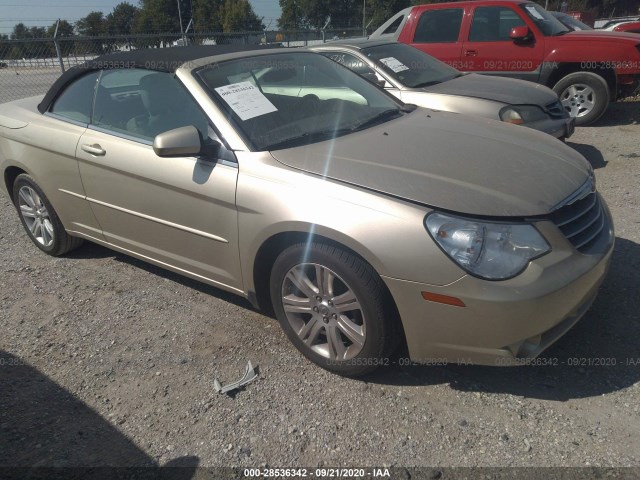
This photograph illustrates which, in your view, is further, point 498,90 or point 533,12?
point 533,12

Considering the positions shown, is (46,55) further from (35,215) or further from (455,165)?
(455,165)

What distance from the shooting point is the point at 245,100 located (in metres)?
3.02

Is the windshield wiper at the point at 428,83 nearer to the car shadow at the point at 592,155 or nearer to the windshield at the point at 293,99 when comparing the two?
the car shadow at the point at 592,155

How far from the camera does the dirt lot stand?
2.28 m

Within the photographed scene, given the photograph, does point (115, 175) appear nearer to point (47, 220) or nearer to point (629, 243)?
point (47, 220)

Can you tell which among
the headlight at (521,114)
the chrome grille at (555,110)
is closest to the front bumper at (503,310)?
the headlight at (521,114)

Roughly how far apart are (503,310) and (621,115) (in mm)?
8021

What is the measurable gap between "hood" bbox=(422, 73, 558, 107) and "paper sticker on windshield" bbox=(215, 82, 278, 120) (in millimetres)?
3095

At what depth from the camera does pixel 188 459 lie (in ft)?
7.54

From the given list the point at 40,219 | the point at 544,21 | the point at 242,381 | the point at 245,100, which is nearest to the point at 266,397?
the point at 242,381

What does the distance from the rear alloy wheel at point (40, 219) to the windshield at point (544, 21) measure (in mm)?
7114

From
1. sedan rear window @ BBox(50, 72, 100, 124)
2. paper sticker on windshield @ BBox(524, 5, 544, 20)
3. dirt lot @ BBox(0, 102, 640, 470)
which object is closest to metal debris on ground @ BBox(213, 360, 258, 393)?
dirt lot @ BBox(0, 102, 640, 470)

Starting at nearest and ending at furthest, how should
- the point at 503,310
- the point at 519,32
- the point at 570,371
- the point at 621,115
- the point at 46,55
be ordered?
the point at 503,310
the point at 570,371
the point at 519,32
the point at 621,115
the point at 46,55

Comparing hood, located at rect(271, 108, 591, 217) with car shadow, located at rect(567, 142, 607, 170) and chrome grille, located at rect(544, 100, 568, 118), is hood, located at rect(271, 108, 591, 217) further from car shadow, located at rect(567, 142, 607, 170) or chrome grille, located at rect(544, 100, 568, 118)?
car shadow, located at rect(567, 142, 607, 170)
